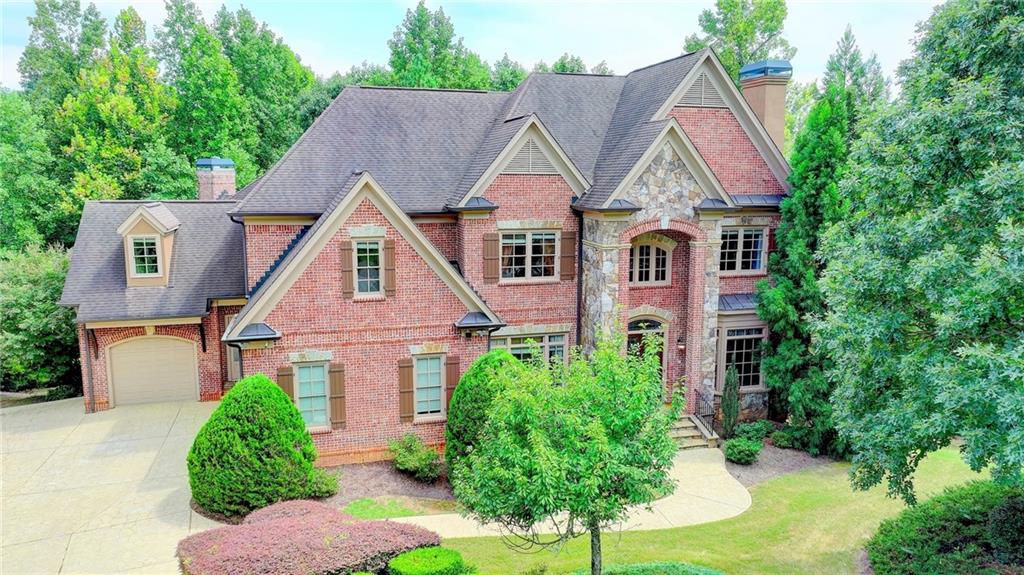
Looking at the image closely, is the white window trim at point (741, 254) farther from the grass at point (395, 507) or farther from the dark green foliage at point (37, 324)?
the dark green foliage at point (37, 324)

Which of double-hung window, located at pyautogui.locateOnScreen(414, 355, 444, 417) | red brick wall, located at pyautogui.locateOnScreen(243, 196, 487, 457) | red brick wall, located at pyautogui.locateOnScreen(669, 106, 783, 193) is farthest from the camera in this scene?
red brick wall, located at pyautogui.locateOnScreen(669, 106, 783, 193)

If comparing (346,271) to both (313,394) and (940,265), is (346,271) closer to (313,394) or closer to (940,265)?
(313,394)

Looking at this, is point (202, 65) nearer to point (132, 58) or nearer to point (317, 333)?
point (132, 58)

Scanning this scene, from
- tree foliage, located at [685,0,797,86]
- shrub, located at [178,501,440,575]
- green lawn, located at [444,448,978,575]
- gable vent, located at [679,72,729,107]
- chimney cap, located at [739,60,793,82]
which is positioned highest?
tree foliage, located at [685,0,797,86]

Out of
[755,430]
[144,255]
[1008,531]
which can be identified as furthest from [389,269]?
[1008,531]

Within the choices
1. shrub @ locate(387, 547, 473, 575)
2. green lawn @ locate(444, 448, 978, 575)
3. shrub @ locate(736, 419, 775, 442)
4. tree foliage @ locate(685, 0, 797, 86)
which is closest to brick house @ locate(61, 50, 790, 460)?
shrub @ locate(736, 419, 775, 442)

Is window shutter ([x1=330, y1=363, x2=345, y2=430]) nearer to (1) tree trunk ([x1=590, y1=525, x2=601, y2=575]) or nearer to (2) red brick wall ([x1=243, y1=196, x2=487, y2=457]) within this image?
(2) red brick wall ([x1=243, y1=196, x2=487, y2=457])

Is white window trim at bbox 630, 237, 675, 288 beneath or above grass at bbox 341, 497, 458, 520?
above
